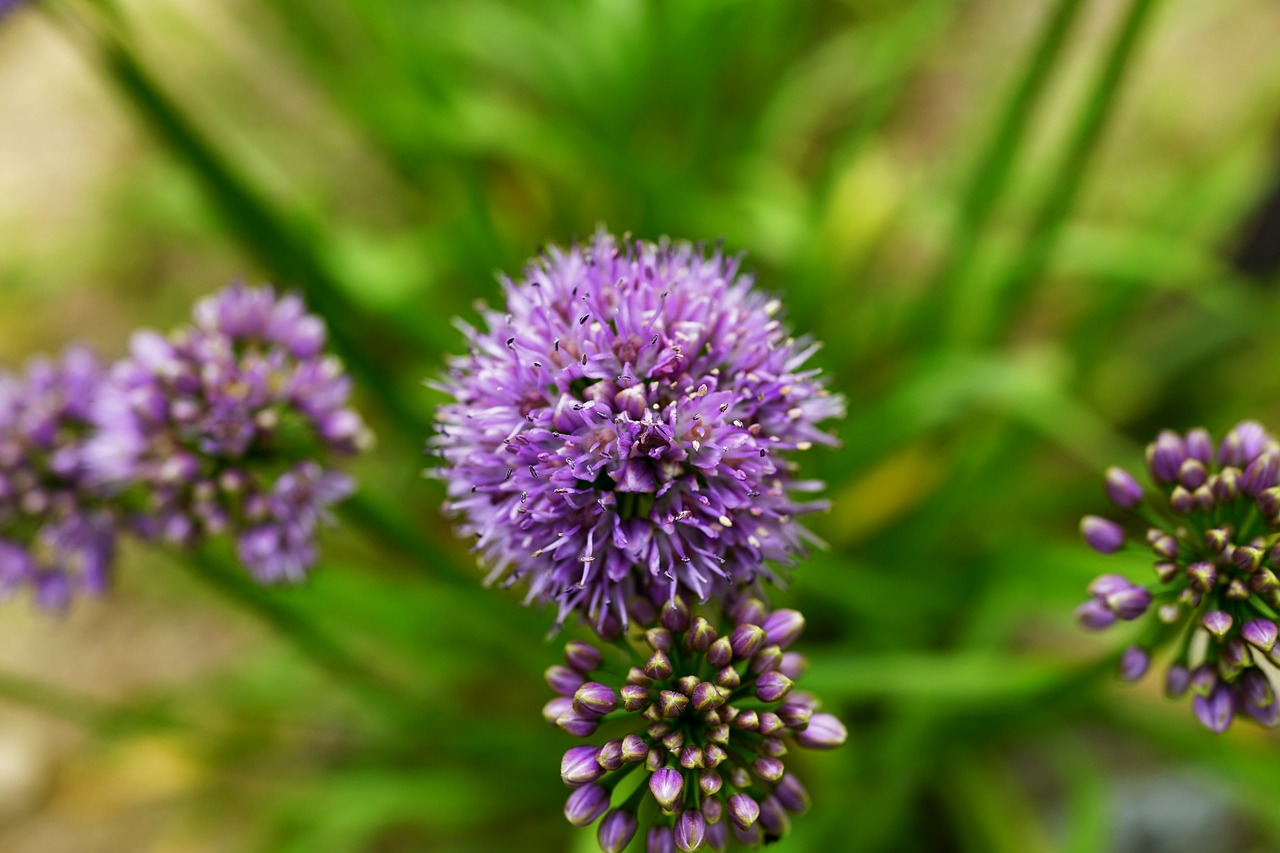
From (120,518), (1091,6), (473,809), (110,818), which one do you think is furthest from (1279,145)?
(110,818)

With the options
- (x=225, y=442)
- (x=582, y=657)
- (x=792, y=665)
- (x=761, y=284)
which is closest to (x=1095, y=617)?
(x=792, y=665)

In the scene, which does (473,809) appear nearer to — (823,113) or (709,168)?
(709,168)

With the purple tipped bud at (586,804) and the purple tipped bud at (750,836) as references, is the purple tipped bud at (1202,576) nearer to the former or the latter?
the purple tipped bud at (750,836)

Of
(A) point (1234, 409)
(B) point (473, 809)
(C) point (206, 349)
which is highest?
(A) point (1234, 409)

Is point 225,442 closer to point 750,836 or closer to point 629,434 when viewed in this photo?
point 629,434

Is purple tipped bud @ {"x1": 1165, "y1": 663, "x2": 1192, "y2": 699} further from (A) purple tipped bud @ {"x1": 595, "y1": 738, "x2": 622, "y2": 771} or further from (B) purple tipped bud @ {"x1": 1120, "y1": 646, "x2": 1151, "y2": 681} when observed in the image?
(A) purple tipped bud @ {"x1": 595, "y1": 738, "x2": 622, "y2": 771}

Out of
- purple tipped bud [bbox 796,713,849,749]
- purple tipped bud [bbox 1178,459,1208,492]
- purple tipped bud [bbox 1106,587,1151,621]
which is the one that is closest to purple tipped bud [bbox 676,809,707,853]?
purple tipped bud [bbox 796,713,849,749]
